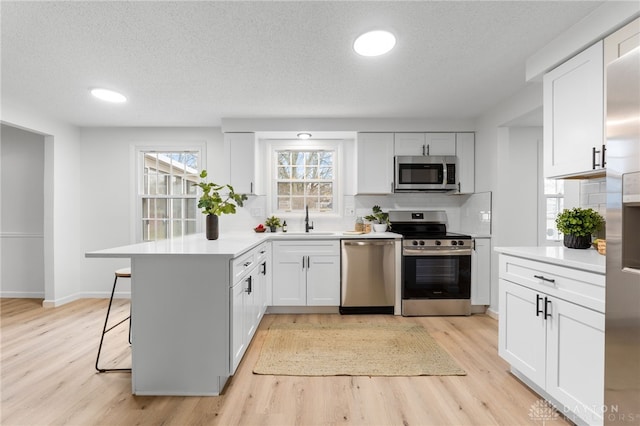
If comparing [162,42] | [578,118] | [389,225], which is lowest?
[389,225]

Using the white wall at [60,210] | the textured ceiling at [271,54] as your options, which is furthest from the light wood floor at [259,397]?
the textured ceiling at [271,54]

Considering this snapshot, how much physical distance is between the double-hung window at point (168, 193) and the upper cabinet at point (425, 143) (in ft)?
9.13

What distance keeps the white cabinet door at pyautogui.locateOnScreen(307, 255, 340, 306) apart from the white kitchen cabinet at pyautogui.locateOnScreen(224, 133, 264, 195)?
119 centimetres

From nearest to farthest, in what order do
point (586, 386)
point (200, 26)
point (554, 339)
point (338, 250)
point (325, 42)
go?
point (586, 386)
point (554, 339)
point (200, 26)
point (325, 42)
point (338, 250)

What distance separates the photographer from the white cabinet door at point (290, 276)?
3.45 m

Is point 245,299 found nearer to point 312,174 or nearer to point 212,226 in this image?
point 212,226

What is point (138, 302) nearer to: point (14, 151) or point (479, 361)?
point (479, 361)

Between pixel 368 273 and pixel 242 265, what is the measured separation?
65.9 inches

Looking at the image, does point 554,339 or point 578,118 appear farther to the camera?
point 578,118

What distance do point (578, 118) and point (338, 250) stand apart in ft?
7.73

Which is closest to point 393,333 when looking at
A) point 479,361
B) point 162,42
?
point 479,361

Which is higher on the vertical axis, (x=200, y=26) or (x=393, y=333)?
(x=200, y=26)

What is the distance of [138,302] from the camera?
6.15ft

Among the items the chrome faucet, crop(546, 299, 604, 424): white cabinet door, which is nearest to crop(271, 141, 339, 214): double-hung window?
the chrome faucet
